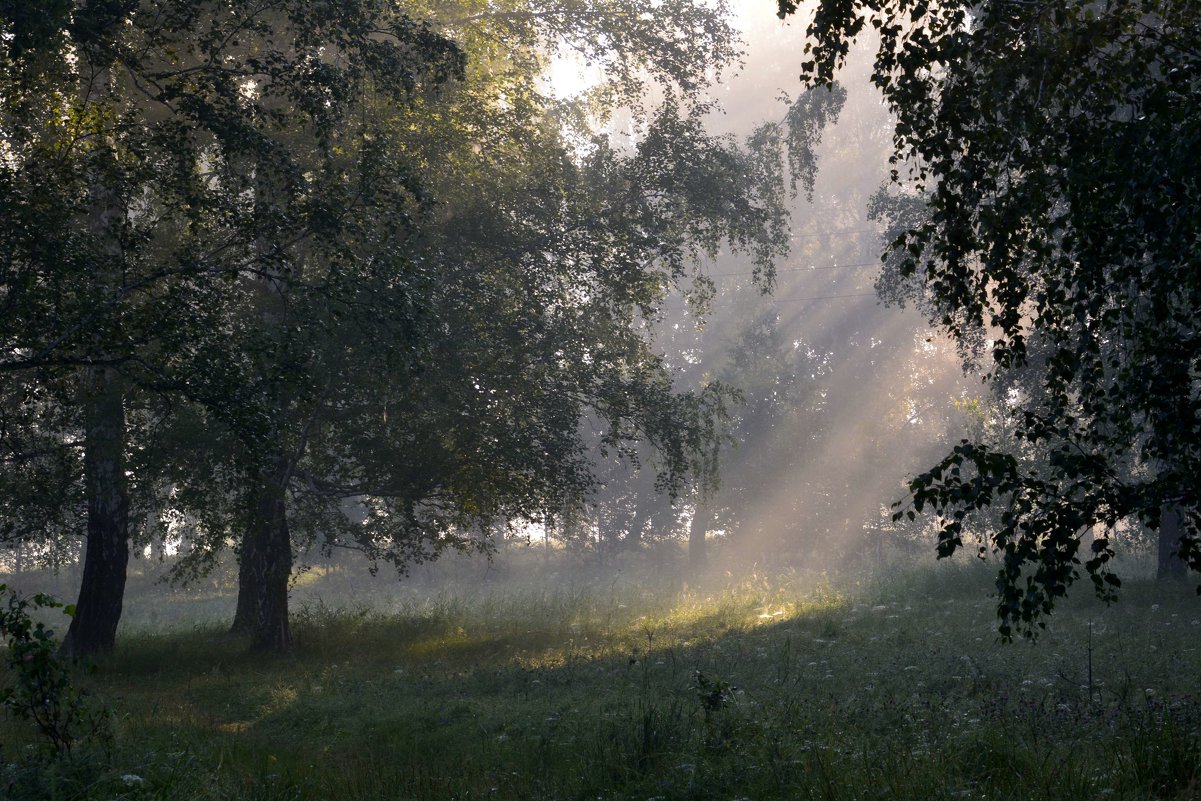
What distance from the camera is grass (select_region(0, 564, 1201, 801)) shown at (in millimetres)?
7344

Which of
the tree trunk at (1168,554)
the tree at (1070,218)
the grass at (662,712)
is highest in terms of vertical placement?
the tree at (1070,218)

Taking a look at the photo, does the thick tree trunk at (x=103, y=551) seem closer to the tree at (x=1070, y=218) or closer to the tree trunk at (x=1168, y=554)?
the tree at (x=1070, y=218)

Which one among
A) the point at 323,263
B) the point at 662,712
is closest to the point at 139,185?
the point at 323,263

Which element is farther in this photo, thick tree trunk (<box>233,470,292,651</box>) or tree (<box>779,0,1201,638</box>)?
thick tree trunk (<box>233,470,292,651</box>)

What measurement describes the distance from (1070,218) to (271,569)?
1577cm

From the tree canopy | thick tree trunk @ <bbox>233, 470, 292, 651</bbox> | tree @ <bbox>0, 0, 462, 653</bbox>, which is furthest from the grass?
tree @ <bbox>0, 0, 462, 653</bbox>

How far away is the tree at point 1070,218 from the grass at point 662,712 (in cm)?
192

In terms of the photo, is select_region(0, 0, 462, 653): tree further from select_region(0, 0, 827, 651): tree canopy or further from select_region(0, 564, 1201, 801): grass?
select_region(0, 564, 1201, 801): grass

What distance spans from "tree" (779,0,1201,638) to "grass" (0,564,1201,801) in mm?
1922

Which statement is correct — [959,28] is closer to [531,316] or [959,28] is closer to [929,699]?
[929,699]

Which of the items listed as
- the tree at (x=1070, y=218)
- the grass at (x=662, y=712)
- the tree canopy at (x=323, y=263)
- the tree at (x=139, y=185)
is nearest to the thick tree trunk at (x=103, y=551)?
the tree canopy at (x=323, y=263)

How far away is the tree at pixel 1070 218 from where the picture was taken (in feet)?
19.6

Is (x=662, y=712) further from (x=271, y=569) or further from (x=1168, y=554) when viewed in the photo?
(x=1168, y=554)

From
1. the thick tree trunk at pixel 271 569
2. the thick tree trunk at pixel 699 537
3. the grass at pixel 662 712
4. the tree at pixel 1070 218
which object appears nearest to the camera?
the tree at pixel 1070 218
